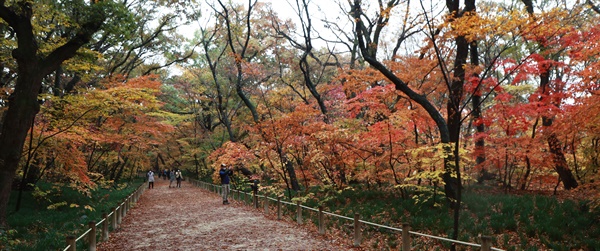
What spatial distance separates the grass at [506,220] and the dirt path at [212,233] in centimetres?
184

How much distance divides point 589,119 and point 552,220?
261 centimetres

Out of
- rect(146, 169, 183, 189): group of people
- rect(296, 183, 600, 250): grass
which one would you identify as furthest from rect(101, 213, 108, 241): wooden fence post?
rect(146, 169, 183, 189): group of people

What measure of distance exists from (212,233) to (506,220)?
789 centimetres

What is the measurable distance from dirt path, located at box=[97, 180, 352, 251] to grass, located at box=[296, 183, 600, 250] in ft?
6.04

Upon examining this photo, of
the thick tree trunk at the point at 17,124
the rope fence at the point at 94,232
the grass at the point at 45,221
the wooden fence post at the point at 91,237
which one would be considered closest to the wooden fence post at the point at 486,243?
the rope fence at the point at 94,232

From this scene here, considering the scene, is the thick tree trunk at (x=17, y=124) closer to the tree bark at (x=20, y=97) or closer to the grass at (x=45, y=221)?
the tree bark at (x=20, y=97)

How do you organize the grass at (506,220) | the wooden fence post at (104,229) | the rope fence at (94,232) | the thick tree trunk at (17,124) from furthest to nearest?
the wooden fence post at (104,229) < the thick tree trunk at (17,124) < the grass at (506,220) < the rope fence at (94,232)

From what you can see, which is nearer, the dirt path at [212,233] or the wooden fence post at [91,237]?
the wooden fence post at [91,237]

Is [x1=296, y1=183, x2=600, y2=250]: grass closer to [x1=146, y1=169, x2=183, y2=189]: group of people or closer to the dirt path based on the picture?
the dirt path

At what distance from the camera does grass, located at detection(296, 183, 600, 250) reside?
770 cm

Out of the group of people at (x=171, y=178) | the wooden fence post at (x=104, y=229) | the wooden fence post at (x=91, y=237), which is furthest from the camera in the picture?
the group of people at (x=171, y=178)

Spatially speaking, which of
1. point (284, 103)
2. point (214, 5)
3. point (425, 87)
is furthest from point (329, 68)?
point (425, 87)

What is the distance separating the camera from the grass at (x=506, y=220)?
770cm

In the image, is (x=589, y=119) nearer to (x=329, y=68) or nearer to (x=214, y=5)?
(x=214, y=5)
